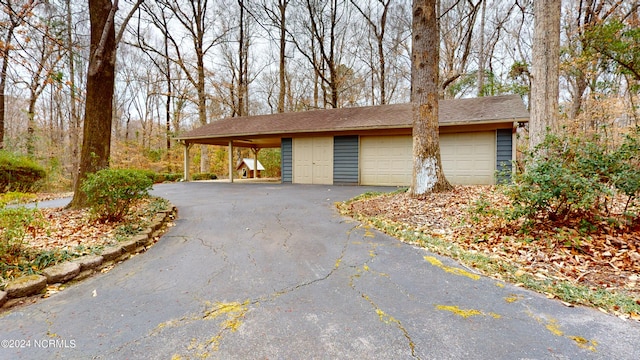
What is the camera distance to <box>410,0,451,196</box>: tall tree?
235 inches

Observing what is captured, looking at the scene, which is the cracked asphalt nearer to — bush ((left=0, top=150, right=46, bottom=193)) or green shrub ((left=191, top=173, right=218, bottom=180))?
bush ((left=0, top=150, right=46, bottom=193))

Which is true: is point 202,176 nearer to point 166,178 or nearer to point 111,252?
point 166,178

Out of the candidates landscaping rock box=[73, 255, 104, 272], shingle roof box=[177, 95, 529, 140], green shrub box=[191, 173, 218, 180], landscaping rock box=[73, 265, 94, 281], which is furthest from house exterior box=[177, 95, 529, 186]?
landscaping rock box=[73, 265, 94, 281]

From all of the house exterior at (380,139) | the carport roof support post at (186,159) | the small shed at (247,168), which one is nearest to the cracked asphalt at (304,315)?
the house exterior at (380,139)

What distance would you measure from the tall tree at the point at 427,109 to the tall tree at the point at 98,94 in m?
6.03

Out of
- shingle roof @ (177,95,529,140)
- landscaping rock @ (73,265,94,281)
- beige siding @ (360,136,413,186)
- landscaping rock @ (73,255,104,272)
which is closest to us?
landscaping rock @ (73,265,94,281)

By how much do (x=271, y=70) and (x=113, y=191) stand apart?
55.6 ft

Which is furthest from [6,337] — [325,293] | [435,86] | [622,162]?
[435,86]

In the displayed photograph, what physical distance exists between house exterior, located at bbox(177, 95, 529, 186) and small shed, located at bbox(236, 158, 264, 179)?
405cm

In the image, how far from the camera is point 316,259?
10.5 feet

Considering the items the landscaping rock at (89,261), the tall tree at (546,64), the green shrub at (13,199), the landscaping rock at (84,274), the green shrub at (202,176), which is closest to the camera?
the landscaping rock at (84,274)

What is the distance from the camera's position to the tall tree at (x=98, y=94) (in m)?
5.19

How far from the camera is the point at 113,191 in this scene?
13.5 ft

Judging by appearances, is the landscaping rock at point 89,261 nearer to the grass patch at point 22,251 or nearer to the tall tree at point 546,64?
the grass patch at point 22,251
